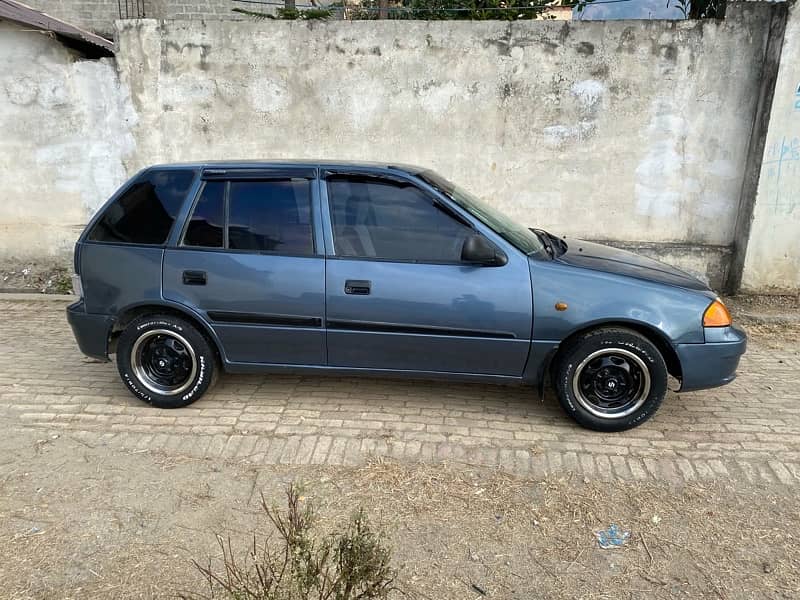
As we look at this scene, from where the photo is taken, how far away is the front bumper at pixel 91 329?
13.5 ft

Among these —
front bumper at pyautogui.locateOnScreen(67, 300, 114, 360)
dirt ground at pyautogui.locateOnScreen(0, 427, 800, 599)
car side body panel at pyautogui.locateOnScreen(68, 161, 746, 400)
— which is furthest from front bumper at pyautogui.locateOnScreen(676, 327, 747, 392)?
front bumper at pyautogui.locateOnScreen(67, 300, 114, 360)

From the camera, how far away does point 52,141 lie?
7.34 m

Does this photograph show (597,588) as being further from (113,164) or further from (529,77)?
(113,164)

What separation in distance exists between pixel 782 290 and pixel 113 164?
27.5 ft

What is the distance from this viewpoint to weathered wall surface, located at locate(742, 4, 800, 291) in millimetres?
6152

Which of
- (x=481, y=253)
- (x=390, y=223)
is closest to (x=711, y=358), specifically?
(x=481, y=253)

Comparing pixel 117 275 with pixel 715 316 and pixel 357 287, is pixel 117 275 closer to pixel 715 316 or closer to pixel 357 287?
pixel 357 287

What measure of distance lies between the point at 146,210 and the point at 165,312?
0.74 metres

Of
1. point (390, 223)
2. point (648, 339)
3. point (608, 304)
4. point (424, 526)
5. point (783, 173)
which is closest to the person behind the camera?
point (424, 526)

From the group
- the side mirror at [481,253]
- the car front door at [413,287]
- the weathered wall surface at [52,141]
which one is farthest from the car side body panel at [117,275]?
the weathered wall surface at [52,141]

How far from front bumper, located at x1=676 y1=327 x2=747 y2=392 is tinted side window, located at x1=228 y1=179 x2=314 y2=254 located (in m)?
2.59

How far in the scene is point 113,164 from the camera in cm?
741

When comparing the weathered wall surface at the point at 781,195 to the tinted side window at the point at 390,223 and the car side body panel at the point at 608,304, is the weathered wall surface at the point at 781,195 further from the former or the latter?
the tinted side window at the point at 390,223

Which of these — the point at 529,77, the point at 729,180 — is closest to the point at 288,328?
the point at 529,77
